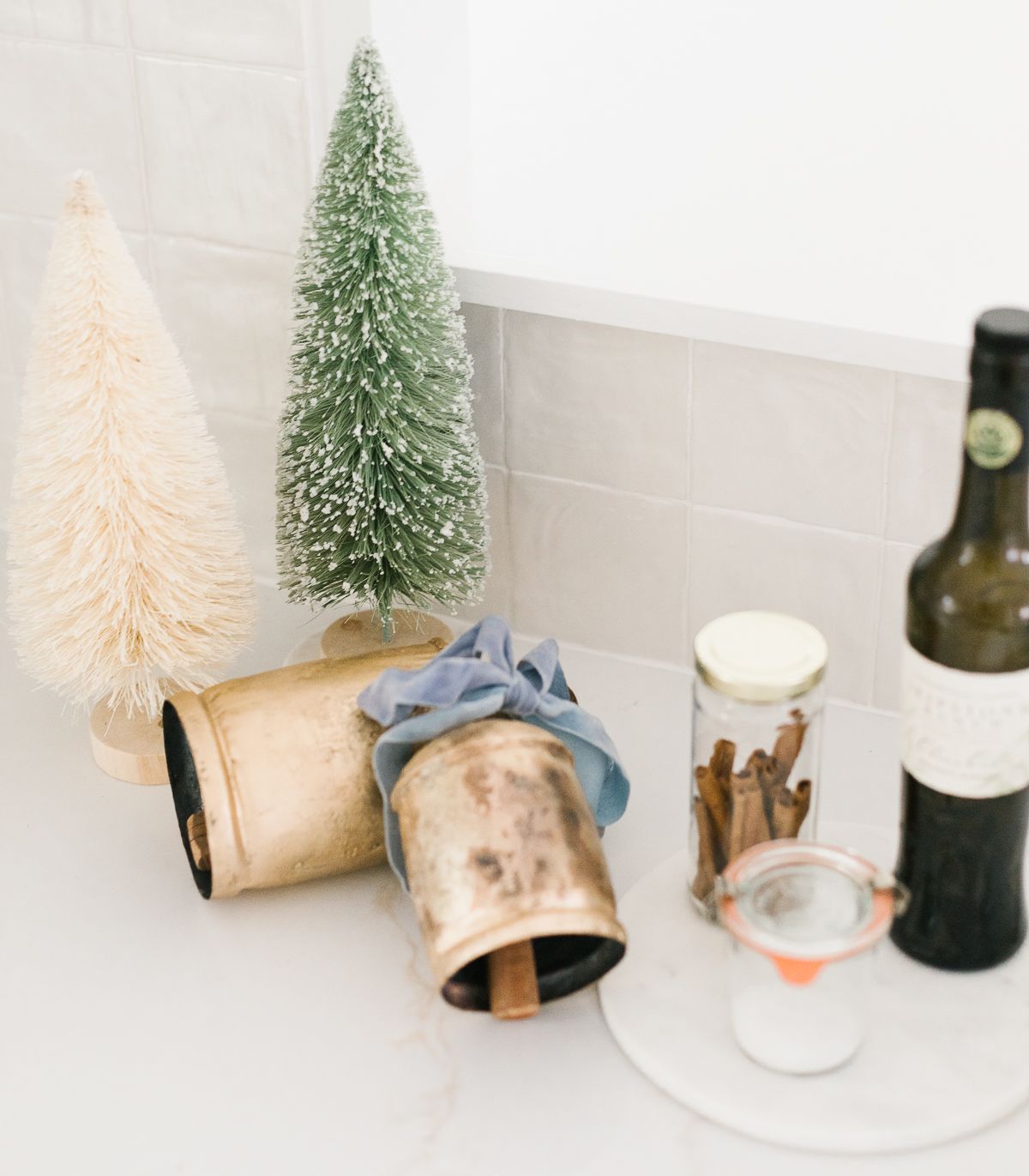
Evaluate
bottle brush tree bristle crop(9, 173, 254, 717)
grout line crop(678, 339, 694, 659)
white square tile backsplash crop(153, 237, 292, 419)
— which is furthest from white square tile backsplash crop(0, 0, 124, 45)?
grout line crop(678, 339, 694, 659)

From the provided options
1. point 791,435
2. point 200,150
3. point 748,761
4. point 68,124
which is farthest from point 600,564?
point 68,124

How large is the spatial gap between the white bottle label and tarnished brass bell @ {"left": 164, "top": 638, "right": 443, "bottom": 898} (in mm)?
307

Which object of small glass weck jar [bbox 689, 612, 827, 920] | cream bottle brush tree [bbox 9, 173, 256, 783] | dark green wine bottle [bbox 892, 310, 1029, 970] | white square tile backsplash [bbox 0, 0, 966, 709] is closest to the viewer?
dark green wine bottle [bbox 892, 310, 1029, 970]

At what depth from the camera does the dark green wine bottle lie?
67 cm

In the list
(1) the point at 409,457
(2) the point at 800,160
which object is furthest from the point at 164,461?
(2) the point at 800,160

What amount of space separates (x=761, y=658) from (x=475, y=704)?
0.16 metres

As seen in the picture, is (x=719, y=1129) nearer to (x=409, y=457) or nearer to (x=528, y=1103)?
(x=528, y=1103)

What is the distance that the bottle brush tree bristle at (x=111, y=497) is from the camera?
0.89m

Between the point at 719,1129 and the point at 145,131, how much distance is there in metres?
0.81

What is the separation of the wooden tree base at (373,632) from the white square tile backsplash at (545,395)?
0.32ft

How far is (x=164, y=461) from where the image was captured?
929 millimetres

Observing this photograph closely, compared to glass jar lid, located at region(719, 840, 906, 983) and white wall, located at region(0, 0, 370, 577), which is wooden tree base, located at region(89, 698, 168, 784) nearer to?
white wall, located at region(0, 0, 370, 577)

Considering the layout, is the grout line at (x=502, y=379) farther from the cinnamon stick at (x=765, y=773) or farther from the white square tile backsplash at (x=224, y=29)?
the cinnamon stick at (x=765, y=773)

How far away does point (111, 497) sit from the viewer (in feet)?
3.00
